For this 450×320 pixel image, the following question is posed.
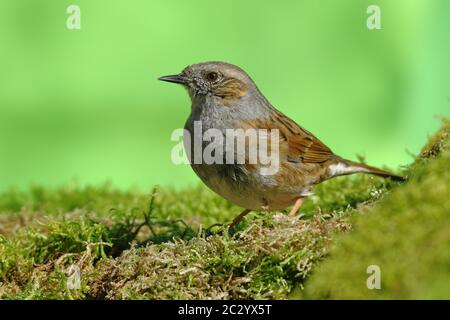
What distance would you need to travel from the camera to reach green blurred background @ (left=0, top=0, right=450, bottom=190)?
7309mm

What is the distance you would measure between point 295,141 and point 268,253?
1.56 metres

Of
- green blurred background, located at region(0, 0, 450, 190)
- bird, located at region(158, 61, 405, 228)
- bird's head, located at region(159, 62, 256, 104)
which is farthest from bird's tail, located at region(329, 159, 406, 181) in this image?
green blurred background, located at region(0, 0, 450, 190)

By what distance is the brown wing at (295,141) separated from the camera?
4461mm

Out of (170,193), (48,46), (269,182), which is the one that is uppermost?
(48,46)

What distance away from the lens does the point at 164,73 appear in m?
7.29

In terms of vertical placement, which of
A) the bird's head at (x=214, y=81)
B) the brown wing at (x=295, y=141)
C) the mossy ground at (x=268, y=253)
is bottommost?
the mossy ground at (x=268, y=253)

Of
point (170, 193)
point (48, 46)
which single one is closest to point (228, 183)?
point (170, 193)

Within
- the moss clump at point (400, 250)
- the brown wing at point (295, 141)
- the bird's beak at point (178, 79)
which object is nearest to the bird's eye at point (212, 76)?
the bird's beak at point (178, 79)

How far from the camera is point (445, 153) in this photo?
3.22 metres

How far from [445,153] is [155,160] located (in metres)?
4.52

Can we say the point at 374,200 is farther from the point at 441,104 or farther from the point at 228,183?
the point at 441,104

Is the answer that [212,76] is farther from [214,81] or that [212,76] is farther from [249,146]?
[249,146]

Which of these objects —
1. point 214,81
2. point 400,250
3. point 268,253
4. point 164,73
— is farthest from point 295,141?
point 164,73

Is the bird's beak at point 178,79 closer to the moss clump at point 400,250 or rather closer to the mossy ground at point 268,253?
the mossy ground at point 268,253
